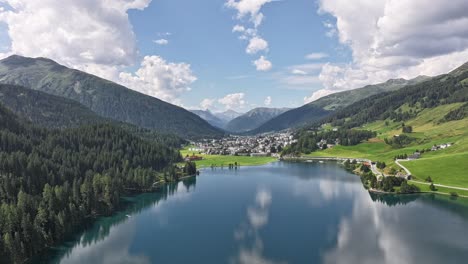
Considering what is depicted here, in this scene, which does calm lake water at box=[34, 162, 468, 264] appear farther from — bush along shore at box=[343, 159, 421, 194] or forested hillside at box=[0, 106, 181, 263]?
forested hillside at box=[0, 106, 181, 263]

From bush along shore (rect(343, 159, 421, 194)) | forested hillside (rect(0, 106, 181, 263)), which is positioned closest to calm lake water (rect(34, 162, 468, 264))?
bush along shore (rect(343, 159, 421, 194))

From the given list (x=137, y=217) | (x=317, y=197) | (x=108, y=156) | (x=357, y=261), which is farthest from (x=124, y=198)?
(x=357, y=261)

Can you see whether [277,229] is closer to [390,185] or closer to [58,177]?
[390,185]

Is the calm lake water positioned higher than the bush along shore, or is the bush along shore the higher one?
the bush along shore

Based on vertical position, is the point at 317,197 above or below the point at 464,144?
below

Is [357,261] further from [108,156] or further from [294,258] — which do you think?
[108,156]

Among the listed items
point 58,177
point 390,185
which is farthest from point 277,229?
point 58,177
